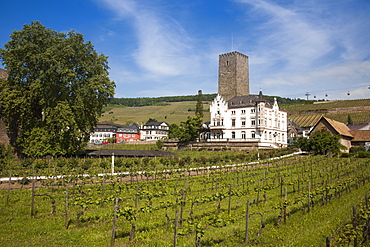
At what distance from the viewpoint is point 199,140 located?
75.8m

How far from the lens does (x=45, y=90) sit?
3975 centimetres

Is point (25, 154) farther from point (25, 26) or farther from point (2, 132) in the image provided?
point (25, 26)

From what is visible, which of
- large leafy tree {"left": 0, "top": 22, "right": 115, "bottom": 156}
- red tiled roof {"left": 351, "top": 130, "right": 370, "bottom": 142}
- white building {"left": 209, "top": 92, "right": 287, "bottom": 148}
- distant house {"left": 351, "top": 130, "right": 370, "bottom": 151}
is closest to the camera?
large leafy tree {"left": 0, "top": 22, "right": 115, "bottom": 156}

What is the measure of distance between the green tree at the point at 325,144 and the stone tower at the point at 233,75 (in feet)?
118

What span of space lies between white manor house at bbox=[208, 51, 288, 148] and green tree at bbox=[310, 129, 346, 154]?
15161 millimetres

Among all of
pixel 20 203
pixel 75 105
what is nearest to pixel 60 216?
pixel 20 203

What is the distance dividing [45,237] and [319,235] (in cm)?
1034

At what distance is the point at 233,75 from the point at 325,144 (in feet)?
133

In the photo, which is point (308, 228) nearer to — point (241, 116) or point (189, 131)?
point (241, 116)

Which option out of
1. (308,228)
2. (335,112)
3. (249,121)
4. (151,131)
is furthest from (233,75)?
(308,228)

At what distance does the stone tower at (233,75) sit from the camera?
8519 cm

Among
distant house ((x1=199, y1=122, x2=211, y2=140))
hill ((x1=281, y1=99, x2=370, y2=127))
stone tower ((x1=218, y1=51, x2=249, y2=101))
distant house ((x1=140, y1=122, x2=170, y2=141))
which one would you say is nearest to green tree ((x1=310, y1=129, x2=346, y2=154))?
distant house ((x1=199, y1=122, x2=211, y2=140))

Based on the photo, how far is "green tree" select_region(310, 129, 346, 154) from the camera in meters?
49.1

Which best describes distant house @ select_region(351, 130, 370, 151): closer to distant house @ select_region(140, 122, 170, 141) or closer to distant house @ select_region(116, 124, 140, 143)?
distant house @ select_region(140, 122, 170, 141)
